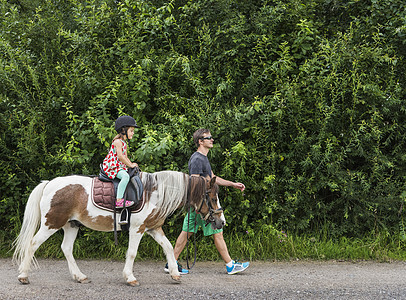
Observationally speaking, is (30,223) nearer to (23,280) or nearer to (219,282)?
(23,280)

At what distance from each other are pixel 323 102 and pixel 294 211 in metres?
1.97

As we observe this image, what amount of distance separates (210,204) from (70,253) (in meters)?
2.01

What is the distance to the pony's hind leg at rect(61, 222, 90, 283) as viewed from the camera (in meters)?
5.45

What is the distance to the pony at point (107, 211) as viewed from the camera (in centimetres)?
529

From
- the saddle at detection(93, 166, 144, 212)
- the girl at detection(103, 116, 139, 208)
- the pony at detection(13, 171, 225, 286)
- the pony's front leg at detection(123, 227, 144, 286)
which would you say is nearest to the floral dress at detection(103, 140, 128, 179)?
the girl at detection(103, 116, 139, 208)

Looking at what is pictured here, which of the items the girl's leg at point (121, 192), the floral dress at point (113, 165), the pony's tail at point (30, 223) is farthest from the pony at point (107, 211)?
the floral dress at point (113, 165)

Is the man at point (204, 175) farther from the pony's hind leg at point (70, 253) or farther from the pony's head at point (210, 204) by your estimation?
the pony's hind leg at point (70, 253)

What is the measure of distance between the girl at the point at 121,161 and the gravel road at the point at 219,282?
1.13 meters

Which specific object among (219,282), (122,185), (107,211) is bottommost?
(219,282)

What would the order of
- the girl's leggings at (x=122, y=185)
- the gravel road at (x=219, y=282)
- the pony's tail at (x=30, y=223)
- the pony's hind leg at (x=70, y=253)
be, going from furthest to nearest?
the pony's hind leg at (x=70, y=253) → the pony's tail at (x=30, y=223) → the girl's leggings at (x=122, y=185) → the gravel road at (x=219, y=282)

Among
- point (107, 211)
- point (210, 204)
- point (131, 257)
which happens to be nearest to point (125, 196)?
point (107, 211)

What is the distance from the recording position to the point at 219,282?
5.51m

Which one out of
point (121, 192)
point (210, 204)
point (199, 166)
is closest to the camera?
point (121, 192)

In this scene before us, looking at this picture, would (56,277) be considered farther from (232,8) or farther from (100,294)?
(232,8)
